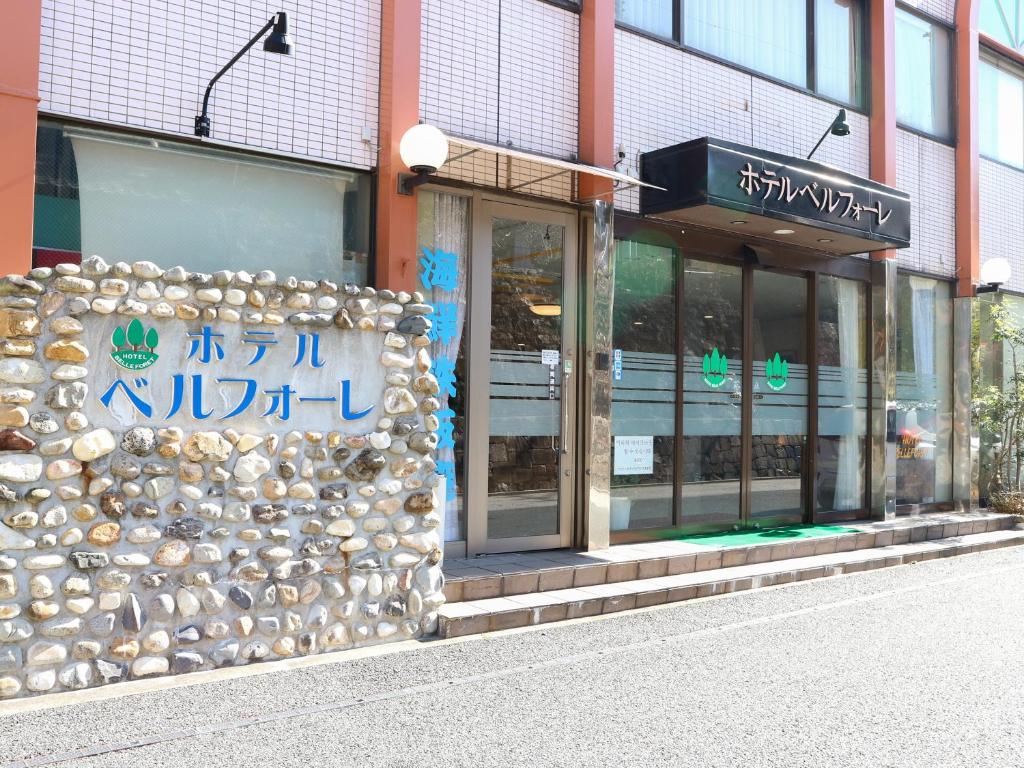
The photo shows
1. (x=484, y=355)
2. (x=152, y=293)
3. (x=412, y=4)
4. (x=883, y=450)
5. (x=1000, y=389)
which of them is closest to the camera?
(x=152, y=293)

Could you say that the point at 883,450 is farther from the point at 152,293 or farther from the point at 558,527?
the point at 152,293

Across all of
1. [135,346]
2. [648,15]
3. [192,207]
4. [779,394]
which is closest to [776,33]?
[648,15]

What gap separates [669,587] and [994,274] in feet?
25.3

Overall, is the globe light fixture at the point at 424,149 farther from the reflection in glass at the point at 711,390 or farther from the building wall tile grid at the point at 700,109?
the reflection in glass at the point at 711,390

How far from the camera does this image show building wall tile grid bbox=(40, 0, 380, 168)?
6.01m

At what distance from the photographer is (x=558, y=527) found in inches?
331

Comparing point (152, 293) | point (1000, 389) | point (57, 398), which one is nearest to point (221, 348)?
point (152, 293)

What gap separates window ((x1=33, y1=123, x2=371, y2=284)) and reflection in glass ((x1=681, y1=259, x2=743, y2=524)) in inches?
153

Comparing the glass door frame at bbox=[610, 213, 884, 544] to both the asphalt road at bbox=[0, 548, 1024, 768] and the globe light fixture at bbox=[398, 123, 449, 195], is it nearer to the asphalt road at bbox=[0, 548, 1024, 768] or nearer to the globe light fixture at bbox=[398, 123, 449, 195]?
the globe light fixture at bbox=[398, 123, 449, 195]

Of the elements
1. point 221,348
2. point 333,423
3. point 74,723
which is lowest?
point 74,723

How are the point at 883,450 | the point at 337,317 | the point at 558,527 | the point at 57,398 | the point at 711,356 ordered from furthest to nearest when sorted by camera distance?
the point at 883,450, the point at 711,356, the point at 558,527, the point at 337,317, the point at 57,398

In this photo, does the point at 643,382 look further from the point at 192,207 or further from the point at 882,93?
the point at 882,93

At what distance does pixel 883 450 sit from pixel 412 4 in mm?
7795

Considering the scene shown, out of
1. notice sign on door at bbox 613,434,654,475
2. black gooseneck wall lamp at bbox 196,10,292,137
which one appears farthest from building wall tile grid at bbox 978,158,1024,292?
black gooseneck wall lamp at bbox 196,10,292,137
